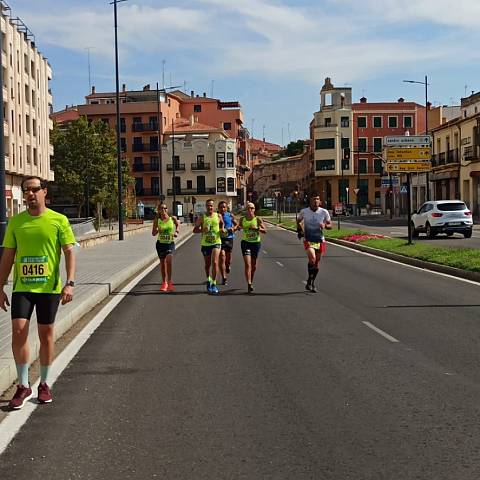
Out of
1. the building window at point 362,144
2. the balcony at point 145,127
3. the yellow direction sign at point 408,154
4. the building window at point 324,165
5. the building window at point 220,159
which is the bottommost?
the yellow direction sign at point 408,154

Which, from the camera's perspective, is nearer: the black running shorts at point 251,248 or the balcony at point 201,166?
the black running shorts at point 251,248

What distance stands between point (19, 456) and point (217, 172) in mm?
101649

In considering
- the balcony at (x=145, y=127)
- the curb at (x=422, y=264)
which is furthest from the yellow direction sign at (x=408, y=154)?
the balcony at (x=145, y=127)

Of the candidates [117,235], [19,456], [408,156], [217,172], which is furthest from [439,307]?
[217,172]

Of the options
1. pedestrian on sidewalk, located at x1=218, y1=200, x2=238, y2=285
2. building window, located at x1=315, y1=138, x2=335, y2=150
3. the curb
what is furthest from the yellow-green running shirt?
building window, located at x1=315, y1=138, x2=335, y2=150

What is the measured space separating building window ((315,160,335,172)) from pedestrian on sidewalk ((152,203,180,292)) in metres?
91.9

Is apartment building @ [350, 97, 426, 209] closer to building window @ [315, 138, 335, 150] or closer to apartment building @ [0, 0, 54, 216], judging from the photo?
building window @ [315, 138, 335, 150]

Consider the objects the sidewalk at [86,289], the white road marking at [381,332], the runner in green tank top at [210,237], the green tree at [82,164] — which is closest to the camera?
the sidewalk at [86,289]

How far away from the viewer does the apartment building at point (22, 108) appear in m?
50.6

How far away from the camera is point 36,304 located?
243 inches

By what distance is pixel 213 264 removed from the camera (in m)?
14.6

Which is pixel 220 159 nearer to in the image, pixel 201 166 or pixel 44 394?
pixel 201 166

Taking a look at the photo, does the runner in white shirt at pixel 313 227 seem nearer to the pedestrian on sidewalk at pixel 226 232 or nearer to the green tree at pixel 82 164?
the pedestrian on sidewalk at pixel 226 232

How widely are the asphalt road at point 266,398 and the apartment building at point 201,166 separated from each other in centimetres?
9408
